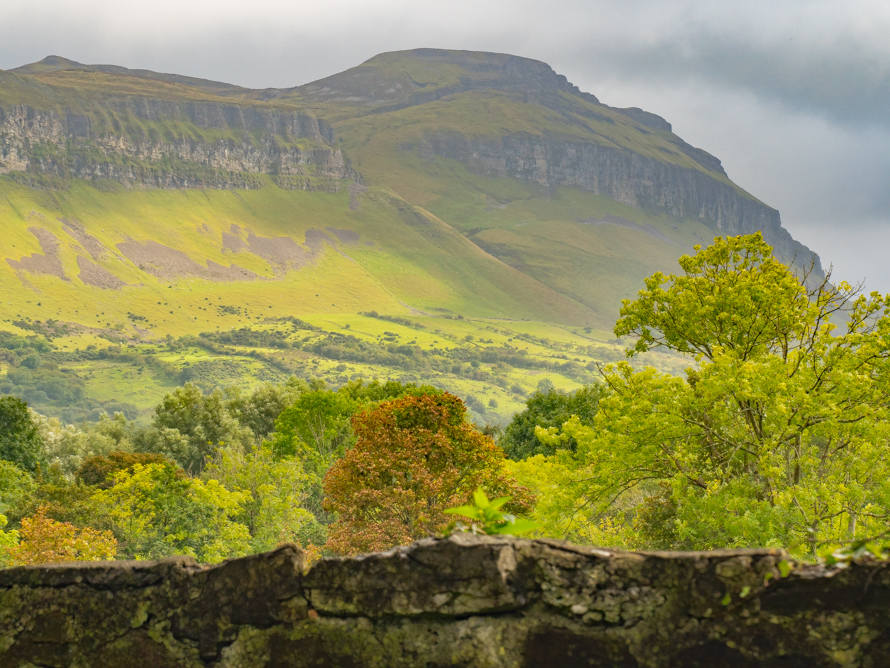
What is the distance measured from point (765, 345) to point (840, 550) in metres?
19.4

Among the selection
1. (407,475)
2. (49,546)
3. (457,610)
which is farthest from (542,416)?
(457,610)

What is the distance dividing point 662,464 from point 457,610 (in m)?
17.7

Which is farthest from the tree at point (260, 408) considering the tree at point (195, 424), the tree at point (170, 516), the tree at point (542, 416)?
the tree at point (170, 516)

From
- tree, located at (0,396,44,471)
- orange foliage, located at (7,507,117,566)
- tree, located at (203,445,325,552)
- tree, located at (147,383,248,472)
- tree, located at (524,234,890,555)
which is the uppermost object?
tree, located at (524,234,890,555)

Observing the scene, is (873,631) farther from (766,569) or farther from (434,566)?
(434,566)

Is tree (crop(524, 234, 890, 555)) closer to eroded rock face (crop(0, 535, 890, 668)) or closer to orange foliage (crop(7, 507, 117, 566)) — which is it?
eroded rock face (crop(0, 535, 890, 668))

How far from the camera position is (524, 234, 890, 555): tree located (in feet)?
59.0

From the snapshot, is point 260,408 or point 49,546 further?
point 260,408

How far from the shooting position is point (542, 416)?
58.1 meters

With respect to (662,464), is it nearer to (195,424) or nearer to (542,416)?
(542,416)

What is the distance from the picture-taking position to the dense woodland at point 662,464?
18.5 metres

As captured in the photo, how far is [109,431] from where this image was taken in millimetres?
81812

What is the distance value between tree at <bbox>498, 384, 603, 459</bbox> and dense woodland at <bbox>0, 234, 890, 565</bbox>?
14.6 meters

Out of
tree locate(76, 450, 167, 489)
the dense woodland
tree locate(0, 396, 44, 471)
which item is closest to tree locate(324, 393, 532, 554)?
the dense woodland
